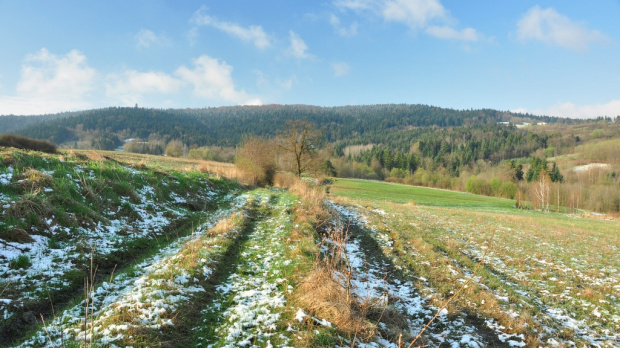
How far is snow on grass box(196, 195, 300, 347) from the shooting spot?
15.6 ft

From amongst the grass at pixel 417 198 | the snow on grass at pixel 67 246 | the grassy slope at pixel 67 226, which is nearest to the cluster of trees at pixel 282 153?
the grass at pixel 417 198

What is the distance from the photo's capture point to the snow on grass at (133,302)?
170 inches

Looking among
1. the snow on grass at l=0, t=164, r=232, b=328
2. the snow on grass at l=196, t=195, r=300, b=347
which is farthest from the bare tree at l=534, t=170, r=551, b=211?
the snow on grass at l=0, t=164, r=232, b=328

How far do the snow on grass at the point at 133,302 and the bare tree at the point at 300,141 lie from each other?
30.2 meters

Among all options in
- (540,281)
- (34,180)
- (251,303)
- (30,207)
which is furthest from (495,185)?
(30,207)

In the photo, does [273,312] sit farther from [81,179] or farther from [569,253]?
[569,253]

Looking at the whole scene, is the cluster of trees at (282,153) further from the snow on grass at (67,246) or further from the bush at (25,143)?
the snow on grass at (67,246)

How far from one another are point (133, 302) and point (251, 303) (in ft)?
7.22

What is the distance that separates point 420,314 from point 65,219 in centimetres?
Result: 1014

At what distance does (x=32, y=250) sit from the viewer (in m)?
6.61

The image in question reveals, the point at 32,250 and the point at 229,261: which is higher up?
the point at 32,250

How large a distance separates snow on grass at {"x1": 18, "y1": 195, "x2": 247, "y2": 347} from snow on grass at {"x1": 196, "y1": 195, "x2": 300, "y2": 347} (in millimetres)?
681

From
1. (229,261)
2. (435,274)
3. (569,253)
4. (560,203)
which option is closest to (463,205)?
(560,203)

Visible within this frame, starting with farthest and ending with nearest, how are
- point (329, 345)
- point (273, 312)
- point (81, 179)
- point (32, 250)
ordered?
point (81, 179), point (32, 250), point (273, 312), point (329, 345)
